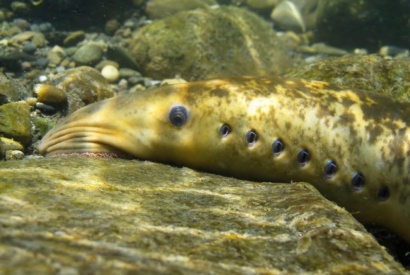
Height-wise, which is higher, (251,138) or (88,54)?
(88,54)

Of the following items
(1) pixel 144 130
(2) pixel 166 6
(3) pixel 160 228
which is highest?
(2) pixel 166 6

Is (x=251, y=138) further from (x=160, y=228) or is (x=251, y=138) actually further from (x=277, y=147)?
(x=160, y=228)

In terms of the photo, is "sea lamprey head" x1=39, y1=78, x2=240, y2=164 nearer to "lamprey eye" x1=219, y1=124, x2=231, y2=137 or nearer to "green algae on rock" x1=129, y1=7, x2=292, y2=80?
"lamprey eye" x1=219, y1=124, x2=231, y2=137

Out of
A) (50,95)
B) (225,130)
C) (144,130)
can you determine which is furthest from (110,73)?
(225,130)

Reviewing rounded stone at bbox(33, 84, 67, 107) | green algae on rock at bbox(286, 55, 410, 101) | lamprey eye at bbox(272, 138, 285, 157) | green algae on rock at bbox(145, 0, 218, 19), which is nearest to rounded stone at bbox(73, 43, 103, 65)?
rounded stone at bbox(33, 84, 67, 107)

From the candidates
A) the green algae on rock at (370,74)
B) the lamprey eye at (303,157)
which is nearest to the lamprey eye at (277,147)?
the lamprey eye at (303,157)

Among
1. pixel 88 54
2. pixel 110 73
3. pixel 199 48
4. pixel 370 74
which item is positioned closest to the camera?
pixel 370 74
